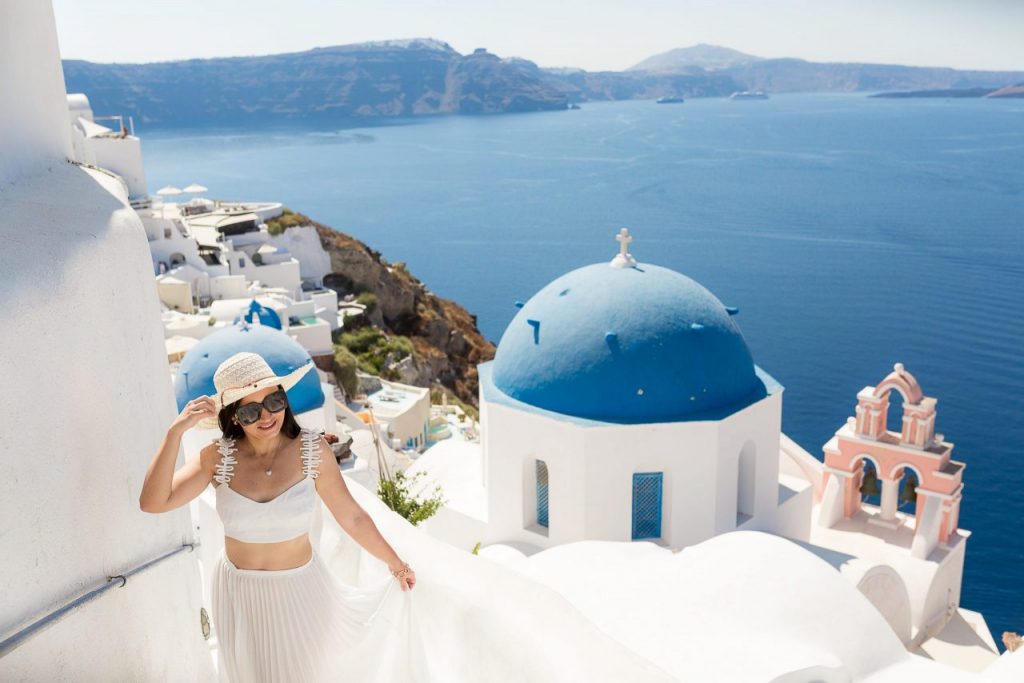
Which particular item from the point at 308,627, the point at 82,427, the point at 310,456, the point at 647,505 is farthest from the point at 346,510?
the point at 647,505

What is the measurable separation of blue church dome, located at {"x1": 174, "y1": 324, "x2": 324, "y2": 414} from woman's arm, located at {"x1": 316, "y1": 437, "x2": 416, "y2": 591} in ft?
25.0

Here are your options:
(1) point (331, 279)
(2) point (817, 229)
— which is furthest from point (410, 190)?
(1) point (331, 279)

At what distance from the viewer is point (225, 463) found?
2.96 m

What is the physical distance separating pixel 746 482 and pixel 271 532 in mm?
8070

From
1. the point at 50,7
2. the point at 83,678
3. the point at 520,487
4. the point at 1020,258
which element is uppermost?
the point at 50,7

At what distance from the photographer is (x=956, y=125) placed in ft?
437

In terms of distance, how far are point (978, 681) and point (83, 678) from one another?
298 centimetres

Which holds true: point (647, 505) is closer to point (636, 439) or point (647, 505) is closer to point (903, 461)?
point (636, 439)

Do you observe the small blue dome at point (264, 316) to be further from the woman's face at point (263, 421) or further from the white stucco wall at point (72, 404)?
the woman's face at point (263, 421)

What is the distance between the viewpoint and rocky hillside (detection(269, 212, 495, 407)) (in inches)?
1401

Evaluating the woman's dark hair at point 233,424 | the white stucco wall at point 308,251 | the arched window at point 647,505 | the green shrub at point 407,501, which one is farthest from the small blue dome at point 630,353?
Result: the white stucco wall at point 308,251

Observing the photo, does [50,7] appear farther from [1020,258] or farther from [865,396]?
[1020,258]

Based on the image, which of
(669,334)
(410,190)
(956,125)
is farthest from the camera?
(956,125)

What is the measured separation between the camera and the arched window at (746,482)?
1012 cm
